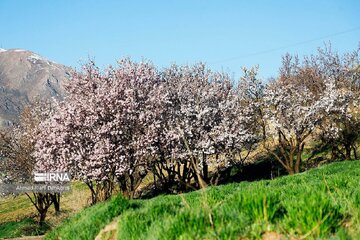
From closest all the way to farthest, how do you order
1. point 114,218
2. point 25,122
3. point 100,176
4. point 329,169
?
point 114,218 < point 329,169 < point 100,176 < point 25,122

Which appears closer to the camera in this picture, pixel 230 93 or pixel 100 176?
pixel 100 176

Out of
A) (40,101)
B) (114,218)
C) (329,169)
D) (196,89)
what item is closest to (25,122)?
(40,101)

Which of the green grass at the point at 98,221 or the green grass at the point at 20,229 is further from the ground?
the green grass at the point at 98,221

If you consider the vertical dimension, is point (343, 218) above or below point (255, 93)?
below

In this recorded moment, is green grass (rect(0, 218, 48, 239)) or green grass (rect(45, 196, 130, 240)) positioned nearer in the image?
green grass (rect(45, 196, 130, 240))

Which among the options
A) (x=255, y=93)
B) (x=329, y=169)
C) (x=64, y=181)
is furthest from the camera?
(x=255, y=93)

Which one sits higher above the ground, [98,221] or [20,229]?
[98,221]

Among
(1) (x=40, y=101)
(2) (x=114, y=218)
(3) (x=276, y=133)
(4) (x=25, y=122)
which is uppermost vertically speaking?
(1) (x=40, y=101)

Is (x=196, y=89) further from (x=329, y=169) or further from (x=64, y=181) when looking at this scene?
(x=329, y=169)

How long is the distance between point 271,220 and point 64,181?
30266 mm

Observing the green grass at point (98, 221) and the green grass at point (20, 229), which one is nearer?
the green grass at point (98, 221)

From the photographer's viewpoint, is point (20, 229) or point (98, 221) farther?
point (20, 229)

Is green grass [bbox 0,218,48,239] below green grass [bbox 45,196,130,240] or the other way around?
below

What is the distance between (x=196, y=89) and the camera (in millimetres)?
35781
